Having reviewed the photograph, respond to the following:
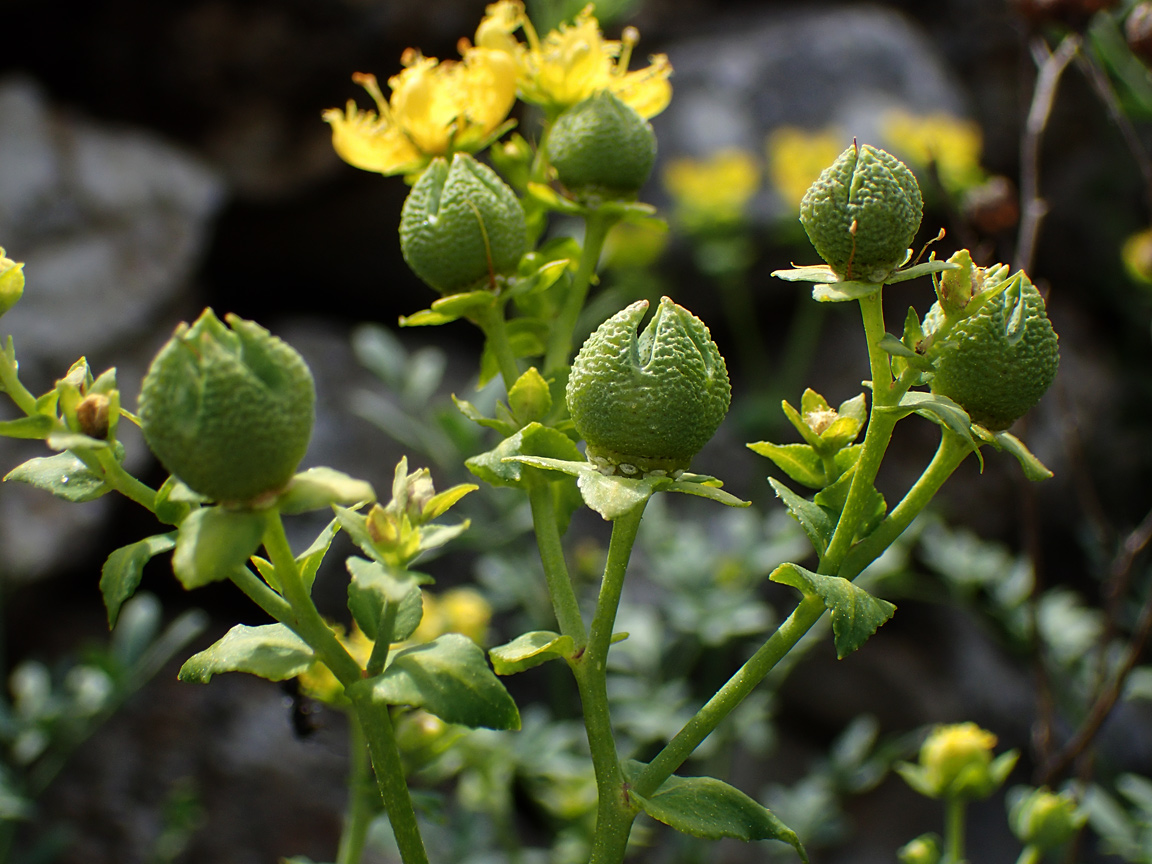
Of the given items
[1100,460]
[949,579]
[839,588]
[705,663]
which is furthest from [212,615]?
[1100,460]

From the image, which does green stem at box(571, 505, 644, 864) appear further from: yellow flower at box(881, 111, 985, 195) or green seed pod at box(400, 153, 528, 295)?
yellow flower at box(881, 111, 985, 195)

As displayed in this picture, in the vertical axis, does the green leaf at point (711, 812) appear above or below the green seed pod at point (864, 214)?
below

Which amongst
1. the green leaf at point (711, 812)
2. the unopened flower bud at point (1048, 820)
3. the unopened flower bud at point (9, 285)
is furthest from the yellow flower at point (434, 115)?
the unopened flower bud at point (1048, 820)

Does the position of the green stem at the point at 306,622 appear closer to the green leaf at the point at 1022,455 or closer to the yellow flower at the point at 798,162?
the green leaf at the point at 1022,455

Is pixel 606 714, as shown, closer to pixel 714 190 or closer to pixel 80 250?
pixel 714 190

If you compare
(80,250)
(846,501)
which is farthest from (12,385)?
(80,250)
